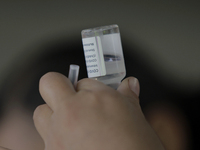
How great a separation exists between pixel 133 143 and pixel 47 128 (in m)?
0.16

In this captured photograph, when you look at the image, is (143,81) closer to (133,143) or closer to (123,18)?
(123,18)

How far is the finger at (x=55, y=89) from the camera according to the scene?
387mm

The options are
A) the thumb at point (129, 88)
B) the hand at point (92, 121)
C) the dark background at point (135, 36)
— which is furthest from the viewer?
the dark background at point (135, 36)

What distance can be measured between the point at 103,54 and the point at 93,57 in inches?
1.0

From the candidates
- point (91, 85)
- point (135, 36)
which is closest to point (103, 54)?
point (91, 85)

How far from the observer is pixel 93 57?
1.73 feet

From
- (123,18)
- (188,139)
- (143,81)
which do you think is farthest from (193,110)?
(123,18)

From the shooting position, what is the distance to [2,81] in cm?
106

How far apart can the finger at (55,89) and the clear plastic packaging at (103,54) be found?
0.12 metres

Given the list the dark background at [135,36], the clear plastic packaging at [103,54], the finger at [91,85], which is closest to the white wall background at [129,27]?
the dark background at [135,36]

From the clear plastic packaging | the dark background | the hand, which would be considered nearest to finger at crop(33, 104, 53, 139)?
the hand

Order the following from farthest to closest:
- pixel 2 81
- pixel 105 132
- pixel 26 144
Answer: pixel 2 81
pixel 26 144
pixel 105 132

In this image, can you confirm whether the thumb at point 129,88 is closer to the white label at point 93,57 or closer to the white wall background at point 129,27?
the white label at point 93,57

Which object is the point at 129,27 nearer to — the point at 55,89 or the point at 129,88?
the point at 129,88
